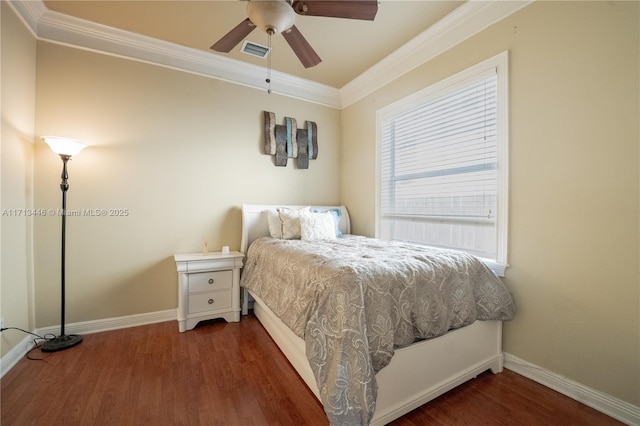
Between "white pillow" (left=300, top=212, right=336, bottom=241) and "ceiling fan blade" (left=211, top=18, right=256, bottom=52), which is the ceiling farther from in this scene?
"white pillow" (left=300, top=212, right=336, bottom=241)

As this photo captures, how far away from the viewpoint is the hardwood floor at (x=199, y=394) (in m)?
1.46

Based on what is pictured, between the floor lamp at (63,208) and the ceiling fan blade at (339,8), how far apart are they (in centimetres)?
199

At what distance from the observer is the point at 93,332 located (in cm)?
246

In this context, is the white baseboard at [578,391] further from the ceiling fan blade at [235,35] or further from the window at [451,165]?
the ceiling fan blade at [235,35]

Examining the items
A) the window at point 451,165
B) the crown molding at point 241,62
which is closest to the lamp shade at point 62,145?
the crown molding at point 241,62

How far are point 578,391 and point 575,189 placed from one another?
1219 mm

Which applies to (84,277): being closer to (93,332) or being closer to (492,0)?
(93,332)

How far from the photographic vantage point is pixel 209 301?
8.63ft

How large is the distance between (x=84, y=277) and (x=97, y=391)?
1215mm

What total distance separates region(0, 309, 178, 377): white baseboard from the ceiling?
2.64 meters

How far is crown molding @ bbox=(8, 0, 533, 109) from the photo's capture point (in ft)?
6.97

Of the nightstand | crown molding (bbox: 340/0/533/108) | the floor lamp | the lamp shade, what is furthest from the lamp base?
crown molding (bbox: 340/0/533/108)

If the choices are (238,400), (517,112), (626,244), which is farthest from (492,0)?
(238,400)

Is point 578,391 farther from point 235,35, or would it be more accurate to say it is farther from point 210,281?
point 235,35
